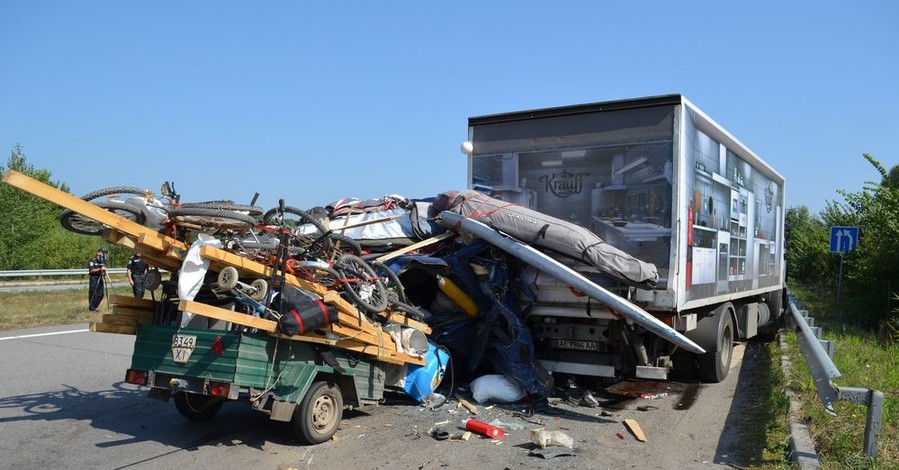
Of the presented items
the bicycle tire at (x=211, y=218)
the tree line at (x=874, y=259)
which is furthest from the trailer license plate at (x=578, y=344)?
the tree line at (x=874, y=259)

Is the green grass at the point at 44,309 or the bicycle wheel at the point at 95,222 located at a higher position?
the bicycle wheel at the point at 95,222

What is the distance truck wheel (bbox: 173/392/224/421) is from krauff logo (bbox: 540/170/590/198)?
4.25 metres

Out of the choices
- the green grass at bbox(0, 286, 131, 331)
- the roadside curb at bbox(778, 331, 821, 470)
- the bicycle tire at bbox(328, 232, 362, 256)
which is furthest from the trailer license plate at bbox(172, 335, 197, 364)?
the green grass at bbox(0, 286, 131, 331)

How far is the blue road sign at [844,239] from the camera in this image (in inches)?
618

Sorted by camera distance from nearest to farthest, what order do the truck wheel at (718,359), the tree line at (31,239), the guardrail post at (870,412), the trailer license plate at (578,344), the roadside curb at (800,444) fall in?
the guardrail post at (870,412)
the roadside curb at (800,444)
the trailer license plate at (578,344)
the truck wheel at (718,359)
the tree line at (31,239)

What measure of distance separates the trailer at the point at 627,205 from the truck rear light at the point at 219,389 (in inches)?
138

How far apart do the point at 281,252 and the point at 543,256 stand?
2636 mm

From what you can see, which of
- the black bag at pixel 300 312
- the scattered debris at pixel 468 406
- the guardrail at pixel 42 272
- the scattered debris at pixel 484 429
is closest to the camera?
the black bag at pixel 300 312

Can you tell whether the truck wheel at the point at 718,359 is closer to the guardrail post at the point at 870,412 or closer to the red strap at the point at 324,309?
the guardrail post at the point at 870,412

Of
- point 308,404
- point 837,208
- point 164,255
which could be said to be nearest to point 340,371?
point 308,404

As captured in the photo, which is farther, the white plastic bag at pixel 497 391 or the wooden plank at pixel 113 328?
the white plastic bag at pixel 497 391

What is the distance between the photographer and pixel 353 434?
614 centimetres

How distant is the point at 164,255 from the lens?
5352 millimetres

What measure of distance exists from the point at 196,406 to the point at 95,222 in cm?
203
